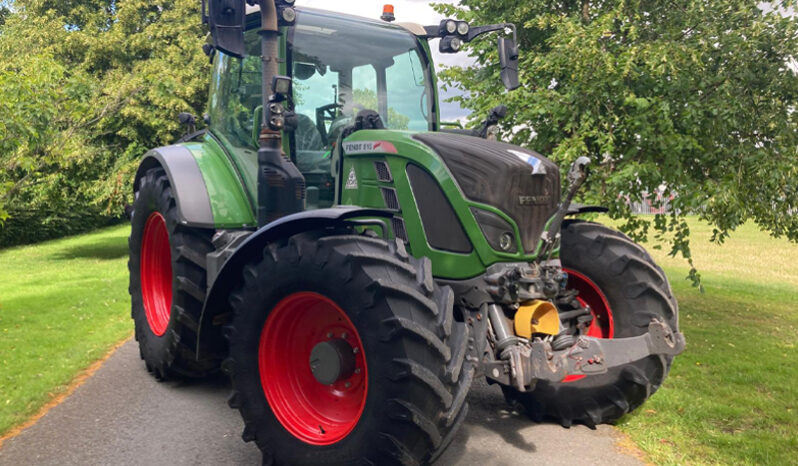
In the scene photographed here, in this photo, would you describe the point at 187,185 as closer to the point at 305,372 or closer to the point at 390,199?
the point at 390,199

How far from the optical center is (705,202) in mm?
6203

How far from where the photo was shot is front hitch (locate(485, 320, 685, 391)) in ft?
10.7

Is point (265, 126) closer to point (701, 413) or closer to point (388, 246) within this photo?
point (388, 246)

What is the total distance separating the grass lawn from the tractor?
571mm

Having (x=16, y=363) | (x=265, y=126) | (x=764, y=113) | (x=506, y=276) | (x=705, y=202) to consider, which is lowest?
(x=16, y=363)

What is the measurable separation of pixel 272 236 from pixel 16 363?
4063 mm

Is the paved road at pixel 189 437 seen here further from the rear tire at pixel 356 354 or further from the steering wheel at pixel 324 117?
the steering wheel at pixel 324 117

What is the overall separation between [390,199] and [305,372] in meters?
1.11

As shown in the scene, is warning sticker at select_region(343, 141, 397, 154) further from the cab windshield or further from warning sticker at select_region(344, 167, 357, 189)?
the cab windshield

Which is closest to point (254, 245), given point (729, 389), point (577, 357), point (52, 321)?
point (577, 357)

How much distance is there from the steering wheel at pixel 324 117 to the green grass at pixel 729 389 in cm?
280

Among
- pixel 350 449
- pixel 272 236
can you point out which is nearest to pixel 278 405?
pixel 350 449

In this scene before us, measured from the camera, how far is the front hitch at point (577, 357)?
128 inches

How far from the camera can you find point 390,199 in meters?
3.88
